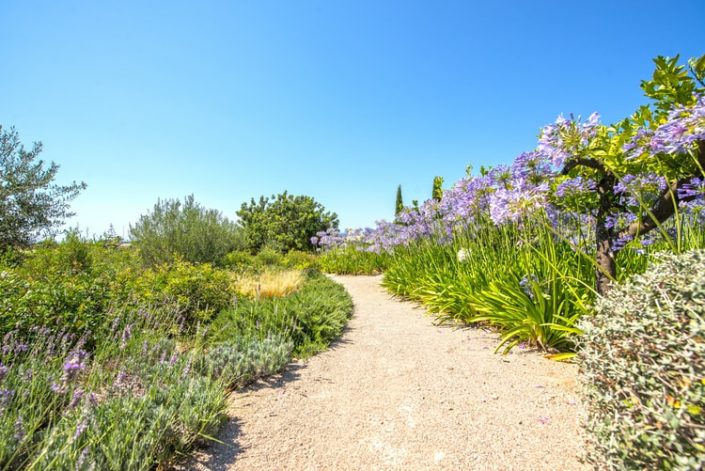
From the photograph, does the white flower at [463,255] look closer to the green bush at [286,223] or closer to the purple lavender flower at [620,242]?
the purple lavender flower at [620,242]

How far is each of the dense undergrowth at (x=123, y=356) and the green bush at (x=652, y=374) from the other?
7.35 ft

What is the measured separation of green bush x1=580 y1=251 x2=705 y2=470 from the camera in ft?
3.54

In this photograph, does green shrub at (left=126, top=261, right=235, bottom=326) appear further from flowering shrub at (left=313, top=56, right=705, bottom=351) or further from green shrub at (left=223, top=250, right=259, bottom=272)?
green shrub at (left=223, top=250, right=259, bottom=272)

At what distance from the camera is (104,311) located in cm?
339

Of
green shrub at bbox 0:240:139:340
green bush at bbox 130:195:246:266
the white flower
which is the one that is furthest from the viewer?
green bush at bbox 130:195:246:266

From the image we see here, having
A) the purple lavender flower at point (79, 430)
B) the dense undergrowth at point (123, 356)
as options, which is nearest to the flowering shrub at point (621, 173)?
the dense undergrowth at point (123, 356)

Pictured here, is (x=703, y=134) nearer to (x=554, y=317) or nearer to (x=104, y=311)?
(x=554, y=317)

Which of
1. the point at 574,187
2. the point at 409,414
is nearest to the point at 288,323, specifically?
the point at 409,414

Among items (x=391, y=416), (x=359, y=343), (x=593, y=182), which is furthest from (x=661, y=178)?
(x=359, y=343)

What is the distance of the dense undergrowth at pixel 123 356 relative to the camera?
162 cm

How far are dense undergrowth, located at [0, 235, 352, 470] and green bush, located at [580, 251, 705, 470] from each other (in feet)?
7.35

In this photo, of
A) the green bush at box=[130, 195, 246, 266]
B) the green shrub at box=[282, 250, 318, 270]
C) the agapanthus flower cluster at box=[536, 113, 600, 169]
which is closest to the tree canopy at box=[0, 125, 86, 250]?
the green bush at box=[130, 195, 246, 266]

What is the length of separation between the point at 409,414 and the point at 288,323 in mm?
2024

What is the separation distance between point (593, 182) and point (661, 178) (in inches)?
18.7
